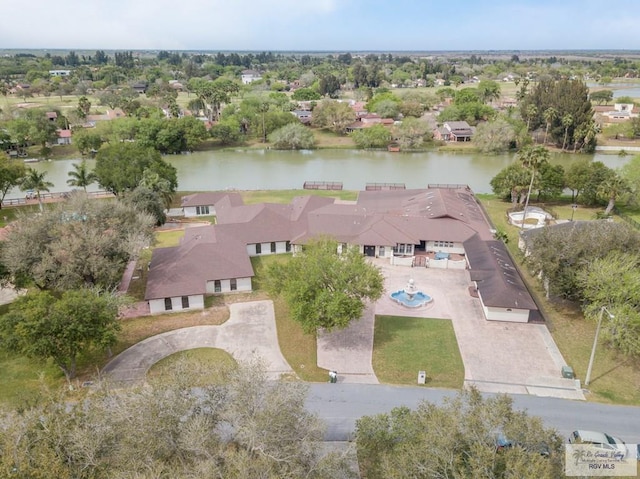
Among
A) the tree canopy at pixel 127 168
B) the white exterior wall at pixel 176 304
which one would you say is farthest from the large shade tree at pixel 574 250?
the tree canopy at pixel 127 168

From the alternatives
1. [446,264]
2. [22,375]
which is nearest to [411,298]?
[446,264]

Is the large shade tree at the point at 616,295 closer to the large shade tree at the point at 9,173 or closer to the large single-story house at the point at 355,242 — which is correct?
the large single-story house at the point at 355,242

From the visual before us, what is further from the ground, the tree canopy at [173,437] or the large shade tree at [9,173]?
the tree canopy at [173,437]

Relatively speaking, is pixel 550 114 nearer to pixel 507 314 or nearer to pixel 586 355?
pixel 507 314

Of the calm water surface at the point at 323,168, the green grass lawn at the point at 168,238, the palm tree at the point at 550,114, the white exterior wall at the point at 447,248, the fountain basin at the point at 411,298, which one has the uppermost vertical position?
the palm tree at the point at 550,114

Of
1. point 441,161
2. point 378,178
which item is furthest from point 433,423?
point 441,161

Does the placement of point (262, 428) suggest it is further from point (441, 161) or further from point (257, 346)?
point (441, 161)
